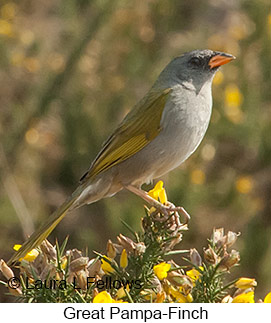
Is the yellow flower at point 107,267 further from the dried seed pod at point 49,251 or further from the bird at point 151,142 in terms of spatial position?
the bird at point 151,142

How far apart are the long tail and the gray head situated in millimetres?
1088

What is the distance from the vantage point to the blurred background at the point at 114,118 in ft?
19.4

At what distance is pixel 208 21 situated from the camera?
329 inches

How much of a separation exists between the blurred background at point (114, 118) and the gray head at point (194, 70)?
168 cm

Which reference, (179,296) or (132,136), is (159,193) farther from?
(132,136)

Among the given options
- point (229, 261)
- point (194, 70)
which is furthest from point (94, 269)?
point (194, 70)

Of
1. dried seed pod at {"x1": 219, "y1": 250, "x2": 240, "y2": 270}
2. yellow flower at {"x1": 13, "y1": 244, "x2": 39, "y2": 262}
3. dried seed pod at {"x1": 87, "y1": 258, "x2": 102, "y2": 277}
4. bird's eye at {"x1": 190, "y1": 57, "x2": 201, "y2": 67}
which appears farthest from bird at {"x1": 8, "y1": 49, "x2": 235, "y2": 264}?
dried seed pod at {"x1": 219, "y1": 250, "x2": 240, "y2": 270}

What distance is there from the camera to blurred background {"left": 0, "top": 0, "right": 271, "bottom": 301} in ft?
19.4

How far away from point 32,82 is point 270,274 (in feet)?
11.6

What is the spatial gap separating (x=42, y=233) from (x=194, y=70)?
1.72m

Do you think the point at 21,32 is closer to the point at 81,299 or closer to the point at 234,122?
the point at 234,122

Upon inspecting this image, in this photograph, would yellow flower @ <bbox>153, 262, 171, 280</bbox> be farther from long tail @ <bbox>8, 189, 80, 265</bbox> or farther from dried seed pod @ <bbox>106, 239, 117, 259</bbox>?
long tail @ <bbox>8, 189, 80, 265</bbox>

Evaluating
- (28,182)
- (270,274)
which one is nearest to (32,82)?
(28,182)

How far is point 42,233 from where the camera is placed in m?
2.96
